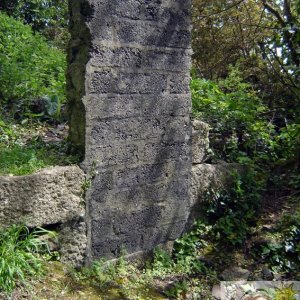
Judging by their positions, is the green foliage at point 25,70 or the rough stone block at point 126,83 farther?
the green foliage at point 25,70

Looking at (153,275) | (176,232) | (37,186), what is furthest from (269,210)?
(37,186)

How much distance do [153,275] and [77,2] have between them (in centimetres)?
250

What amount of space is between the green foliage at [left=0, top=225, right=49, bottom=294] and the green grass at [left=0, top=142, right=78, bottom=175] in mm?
468

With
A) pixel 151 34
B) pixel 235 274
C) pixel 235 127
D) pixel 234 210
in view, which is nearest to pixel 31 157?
pixel 151 34

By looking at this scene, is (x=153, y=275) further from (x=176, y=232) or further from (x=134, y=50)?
(x=134, y=50)

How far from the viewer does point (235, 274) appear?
466 centimetres

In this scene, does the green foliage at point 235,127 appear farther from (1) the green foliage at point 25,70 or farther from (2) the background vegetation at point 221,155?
(1) the green foliage at point 25,70

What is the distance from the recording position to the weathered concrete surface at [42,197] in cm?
362

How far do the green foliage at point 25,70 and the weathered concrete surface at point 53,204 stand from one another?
1.51 metres

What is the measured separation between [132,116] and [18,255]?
61.8 inches

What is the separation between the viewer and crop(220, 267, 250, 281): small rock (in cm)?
461

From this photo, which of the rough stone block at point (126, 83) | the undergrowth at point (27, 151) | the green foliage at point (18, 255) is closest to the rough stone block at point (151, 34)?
the rough stone block at point (126, 83)

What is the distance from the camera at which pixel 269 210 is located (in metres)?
5.63

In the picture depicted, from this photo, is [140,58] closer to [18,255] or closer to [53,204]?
[53,204]
